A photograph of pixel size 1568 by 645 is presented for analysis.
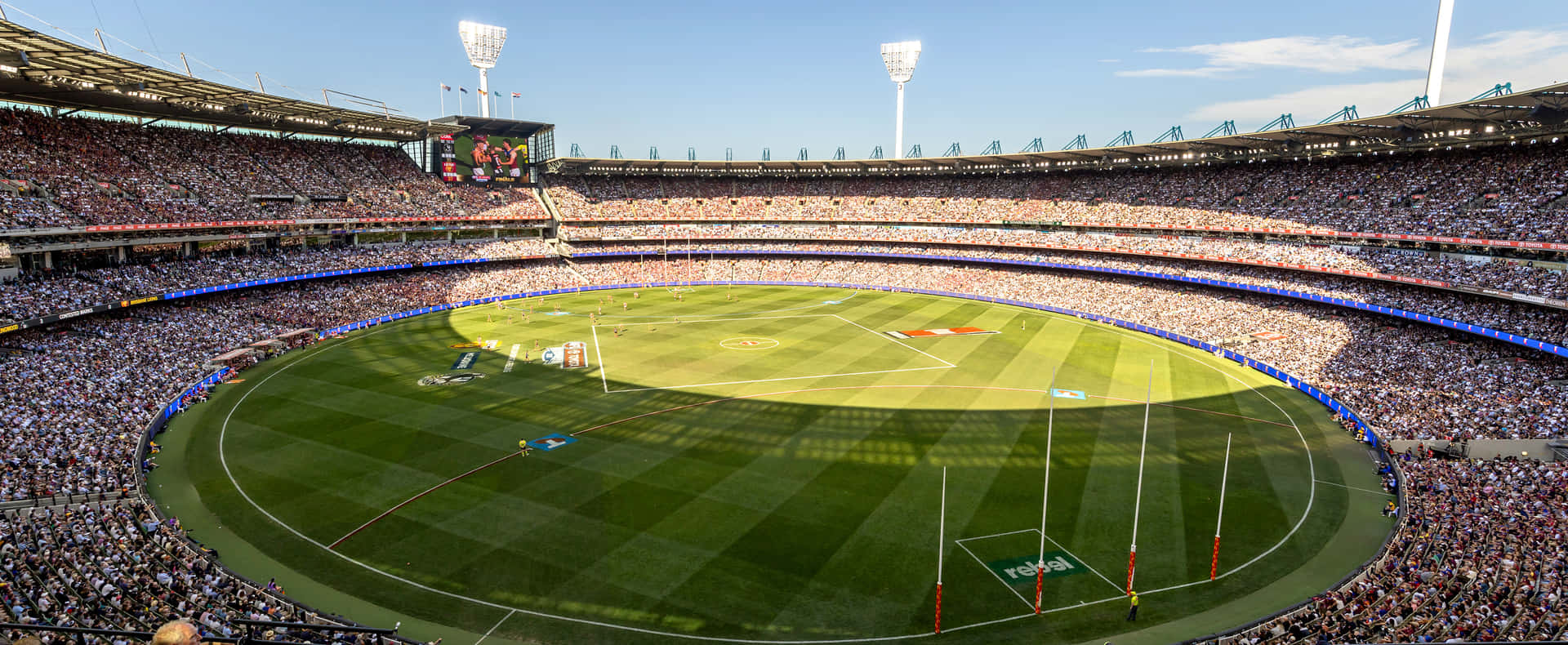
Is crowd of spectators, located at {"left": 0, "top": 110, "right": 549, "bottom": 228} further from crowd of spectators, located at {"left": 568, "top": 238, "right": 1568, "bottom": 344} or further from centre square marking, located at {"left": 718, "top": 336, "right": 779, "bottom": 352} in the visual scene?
centre square marking, located at {"left": 718, "top": 336, "right": 779, "bottom": 352}

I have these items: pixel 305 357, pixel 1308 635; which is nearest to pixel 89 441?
pixel 305 357

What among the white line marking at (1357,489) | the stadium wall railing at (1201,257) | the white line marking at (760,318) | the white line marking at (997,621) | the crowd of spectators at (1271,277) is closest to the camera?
the white line marking at (997,621)

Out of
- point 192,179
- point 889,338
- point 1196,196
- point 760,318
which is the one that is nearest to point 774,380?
point 889,338

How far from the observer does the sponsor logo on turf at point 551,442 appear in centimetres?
3438

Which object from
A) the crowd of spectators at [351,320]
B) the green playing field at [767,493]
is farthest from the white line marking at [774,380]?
the crowd of spectators at [351,320]

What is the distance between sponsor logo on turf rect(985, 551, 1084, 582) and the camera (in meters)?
23.8

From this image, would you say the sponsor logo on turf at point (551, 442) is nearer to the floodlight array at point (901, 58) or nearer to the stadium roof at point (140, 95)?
the stadium roof at point (140, 95)

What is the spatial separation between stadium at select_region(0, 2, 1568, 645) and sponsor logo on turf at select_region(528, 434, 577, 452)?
0.33 m

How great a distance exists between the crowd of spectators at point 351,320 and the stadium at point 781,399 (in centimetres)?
21

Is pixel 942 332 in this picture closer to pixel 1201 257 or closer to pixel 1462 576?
pixel 1201 257

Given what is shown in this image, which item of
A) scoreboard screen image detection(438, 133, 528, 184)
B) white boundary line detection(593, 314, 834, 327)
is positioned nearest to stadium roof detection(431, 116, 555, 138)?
scoreboard screen image detection(438, 133, 528, 184)

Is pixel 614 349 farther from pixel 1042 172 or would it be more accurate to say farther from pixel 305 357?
pixel 1042 172

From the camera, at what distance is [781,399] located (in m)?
42.5

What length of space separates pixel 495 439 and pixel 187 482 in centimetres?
1188
